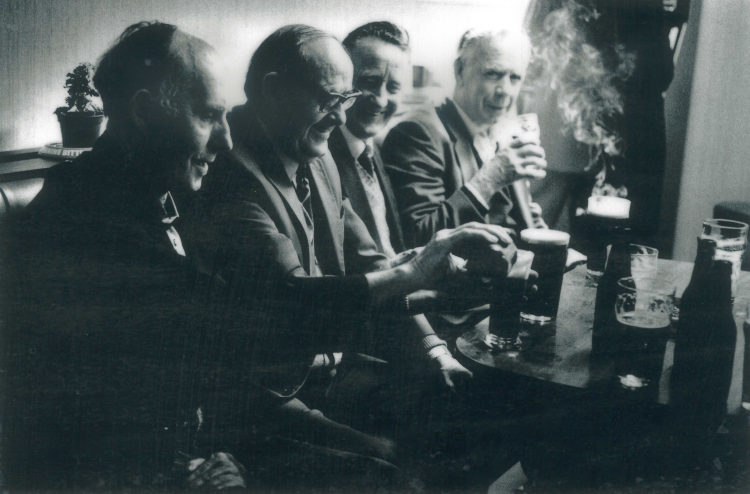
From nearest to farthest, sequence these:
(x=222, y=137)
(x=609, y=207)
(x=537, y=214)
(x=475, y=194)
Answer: (x=222, y=137) → (x=475, y=194) → (x=537, y=214) → (x=609, y=207)

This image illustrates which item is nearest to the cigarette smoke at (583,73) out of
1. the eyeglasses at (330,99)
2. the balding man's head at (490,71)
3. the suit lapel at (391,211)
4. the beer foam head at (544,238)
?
the balding man's head at (490,71)

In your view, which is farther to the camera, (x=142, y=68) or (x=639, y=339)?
(x=639, y=339)

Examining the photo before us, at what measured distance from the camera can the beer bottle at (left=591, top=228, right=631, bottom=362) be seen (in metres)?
1.49

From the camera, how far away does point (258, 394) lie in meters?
1.48

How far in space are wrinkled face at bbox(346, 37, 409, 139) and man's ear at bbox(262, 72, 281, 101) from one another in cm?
23

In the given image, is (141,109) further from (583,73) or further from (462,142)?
(583,73)

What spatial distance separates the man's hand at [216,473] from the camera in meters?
1.48

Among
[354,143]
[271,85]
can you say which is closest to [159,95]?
[271,85]

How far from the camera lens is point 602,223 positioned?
7.56 ft

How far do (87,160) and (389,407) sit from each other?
101 centimetres

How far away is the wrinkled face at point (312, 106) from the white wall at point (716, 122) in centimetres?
146

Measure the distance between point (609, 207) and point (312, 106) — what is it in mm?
1384

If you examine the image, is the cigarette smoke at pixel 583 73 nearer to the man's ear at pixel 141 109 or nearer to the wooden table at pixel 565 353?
the wooden table at pixel 565 353

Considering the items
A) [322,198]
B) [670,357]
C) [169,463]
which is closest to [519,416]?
[670,357]
